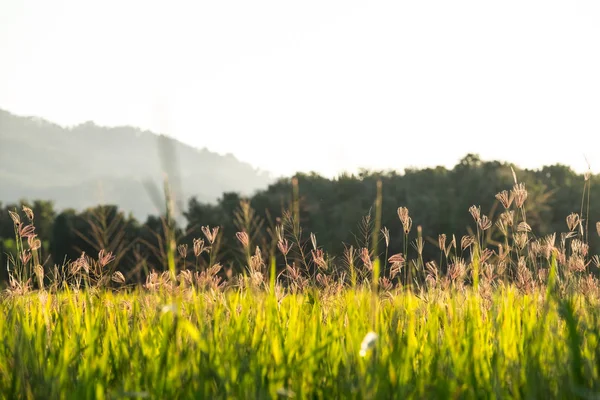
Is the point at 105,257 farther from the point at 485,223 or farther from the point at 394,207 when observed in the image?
the point at 394,207

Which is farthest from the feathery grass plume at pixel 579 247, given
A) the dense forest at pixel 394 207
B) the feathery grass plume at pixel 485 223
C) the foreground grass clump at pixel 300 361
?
the dense forest at pixel 394 207

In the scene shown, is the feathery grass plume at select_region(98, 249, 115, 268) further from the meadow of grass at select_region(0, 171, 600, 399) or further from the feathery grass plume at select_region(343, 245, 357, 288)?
the feathery grass plume at select_region(343, 245, 357, 288)

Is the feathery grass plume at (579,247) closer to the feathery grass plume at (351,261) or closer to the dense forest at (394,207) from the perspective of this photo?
the feathery grass plume at (351,261)

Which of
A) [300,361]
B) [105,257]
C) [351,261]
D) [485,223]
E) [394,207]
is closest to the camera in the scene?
[300,361]

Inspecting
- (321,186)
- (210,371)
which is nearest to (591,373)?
(210,371)

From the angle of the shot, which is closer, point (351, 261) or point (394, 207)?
point (351, 261)

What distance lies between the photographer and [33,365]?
7.64 ft

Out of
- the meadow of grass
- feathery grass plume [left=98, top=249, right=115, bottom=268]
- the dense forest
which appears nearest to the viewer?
A: the meadow of grass

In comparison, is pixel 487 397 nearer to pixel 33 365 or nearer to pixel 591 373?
pixel 591 373

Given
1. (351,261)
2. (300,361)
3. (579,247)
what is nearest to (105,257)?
(351,261)

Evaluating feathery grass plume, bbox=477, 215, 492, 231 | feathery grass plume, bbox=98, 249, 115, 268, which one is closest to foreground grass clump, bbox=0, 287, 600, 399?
feathery grass plume, bbox=98, 249, 115, 268

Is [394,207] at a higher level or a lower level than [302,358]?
higher

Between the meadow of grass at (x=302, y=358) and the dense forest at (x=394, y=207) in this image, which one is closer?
the meadow of grass at (x=302, y=358)

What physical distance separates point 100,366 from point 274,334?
74cm
